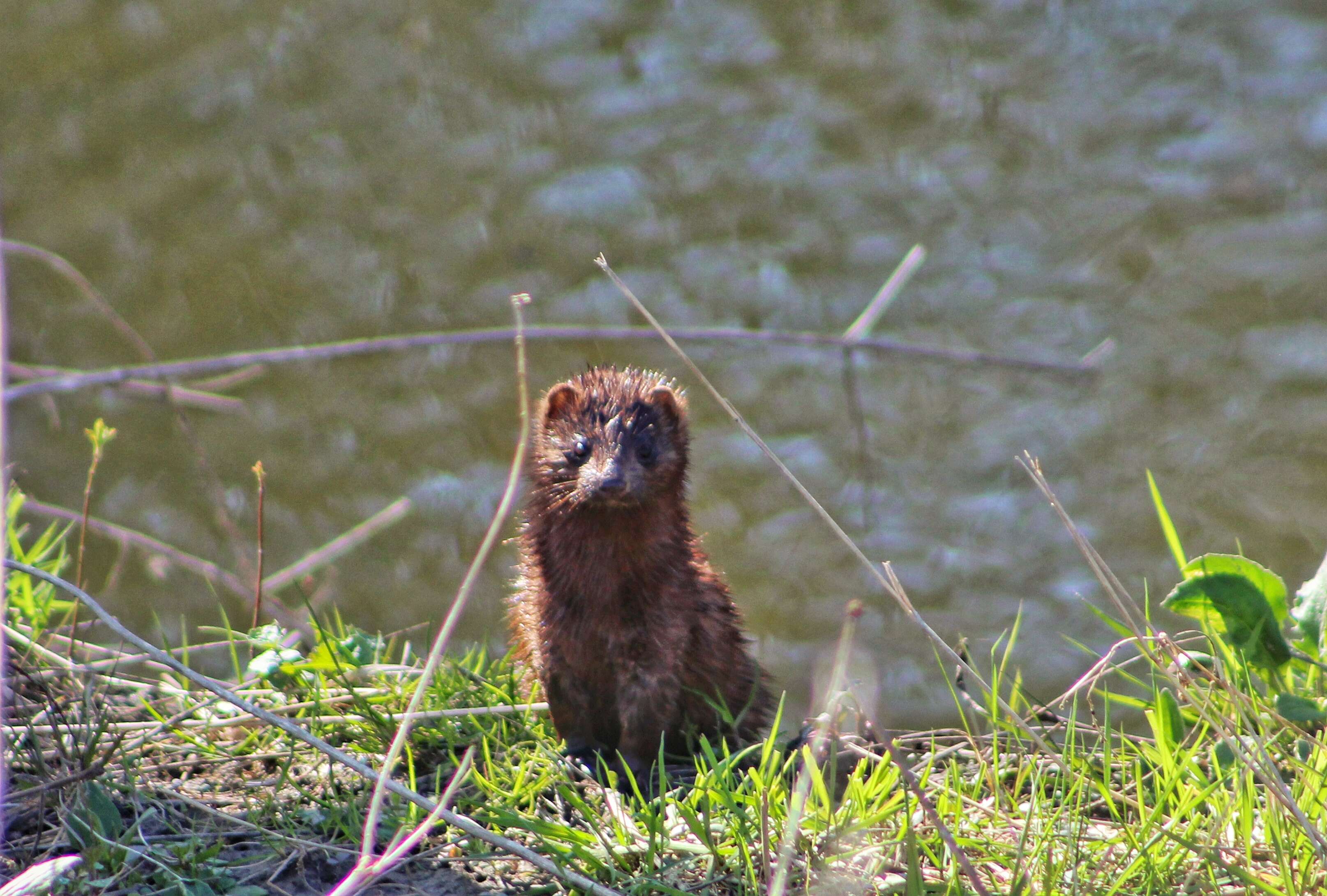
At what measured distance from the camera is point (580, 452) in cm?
411

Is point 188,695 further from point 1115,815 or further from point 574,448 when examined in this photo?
point 1115,815

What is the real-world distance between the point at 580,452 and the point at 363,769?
4.41 feet

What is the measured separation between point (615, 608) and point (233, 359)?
4.22 ft

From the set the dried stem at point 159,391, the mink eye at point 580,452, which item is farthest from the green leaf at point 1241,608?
the dried stem at point 159,391

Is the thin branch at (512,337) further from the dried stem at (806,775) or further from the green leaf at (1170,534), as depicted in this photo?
the dried stem at (806,775)

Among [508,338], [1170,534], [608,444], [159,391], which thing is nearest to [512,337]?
[508,338]

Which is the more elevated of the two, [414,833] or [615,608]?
[414,833]

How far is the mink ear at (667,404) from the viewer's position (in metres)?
4.21

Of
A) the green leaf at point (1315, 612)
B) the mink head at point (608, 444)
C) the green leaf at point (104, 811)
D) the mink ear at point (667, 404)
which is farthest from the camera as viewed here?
the mink ear at point (667, 404)

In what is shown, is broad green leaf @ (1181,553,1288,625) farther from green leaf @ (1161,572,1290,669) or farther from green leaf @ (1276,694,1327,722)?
green leaf @ (1276,694,1327,722)

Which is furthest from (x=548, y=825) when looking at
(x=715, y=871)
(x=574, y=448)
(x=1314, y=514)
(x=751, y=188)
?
(x=751, y=188)

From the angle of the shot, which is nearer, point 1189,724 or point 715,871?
point 715,871

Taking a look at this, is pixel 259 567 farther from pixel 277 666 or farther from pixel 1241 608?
pixel 1241 608

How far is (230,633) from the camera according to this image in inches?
164
